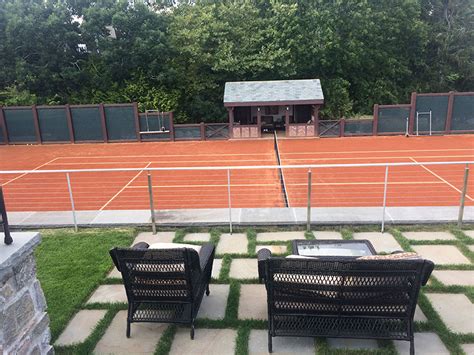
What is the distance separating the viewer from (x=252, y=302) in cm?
482

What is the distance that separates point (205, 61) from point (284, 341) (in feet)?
80.9

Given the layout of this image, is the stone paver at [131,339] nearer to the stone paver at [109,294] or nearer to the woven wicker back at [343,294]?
the stone paver at [109,294]

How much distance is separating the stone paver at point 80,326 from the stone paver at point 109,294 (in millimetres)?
224

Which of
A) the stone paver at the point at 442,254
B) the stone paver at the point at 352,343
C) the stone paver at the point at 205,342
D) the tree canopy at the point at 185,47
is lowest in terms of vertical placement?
the stone paver at the point at 442,254

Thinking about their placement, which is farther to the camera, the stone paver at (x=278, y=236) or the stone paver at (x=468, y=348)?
the stone paver at (x=278, y=236)

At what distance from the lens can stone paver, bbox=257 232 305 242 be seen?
22.1 feet

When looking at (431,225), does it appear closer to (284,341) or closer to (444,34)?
(284,341)

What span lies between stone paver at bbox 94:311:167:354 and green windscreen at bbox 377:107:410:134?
20372 millimetres

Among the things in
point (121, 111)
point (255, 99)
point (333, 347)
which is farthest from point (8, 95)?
point (333, 347)

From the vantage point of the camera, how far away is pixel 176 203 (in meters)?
10.1

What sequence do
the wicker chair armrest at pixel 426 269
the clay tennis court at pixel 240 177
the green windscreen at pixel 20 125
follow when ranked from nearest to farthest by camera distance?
the wicker chair armrest at pixel 426 269, the clay tennis court at pixel 240 177, the green windscreen at pixel 20 125

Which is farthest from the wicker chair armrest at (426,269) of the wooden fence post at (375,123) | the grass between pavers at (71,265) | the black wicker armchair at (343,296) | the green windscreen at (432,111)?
the green windscreen at (432,111)

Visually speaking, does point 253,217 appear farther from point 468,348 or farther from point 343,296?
point 468,348

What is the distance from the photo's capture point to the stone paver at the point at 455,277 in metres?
5.12
